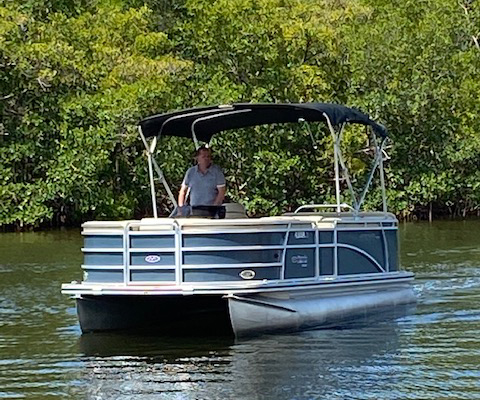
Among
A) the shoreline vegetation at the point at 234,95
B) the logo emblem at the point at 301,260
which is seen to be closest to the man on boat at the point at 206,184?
the logo emblem at the point at 301,260

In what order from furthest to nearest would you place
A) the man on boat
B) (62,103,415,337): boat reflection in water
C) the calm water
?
the man on boat < (62,103,415,337): boat reflection in water < the calm water

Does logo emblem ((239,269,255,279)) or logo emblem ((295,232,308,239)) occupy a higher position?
logo emblem ((295,232,308,239))

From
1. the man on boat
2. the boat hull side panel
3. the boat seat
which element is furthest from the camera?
the boat seat

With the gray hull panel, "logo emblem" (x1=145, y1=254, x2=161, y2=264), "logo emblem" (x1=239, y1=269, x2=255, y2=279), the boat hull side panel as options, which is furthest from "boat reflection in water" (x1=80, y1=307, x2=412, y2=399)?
"logo emblem" (x1=145, y1=254, x2=161, y2=264)

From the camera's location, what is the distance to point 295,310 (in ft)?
42.6

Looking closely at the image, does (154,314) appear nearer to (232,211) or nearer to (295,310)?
(232,211)

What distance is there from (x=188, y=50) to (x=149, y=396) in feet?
110

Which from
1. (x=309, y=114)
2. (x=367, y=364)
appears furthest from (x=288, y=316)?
(x=309, y=114)

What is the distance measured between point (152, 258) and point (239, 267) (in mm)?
973

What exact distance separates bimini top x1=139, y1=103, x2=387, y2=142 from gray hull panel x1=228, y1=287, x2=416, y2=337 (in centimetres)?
217

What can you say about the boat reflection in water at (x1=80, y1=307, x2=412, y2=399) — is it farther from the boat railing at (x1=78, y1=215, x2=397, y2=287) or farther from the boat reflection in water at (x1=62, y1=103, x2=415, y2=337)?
the boat railing at (x1=78, y1=215, x2=397, y2=287)

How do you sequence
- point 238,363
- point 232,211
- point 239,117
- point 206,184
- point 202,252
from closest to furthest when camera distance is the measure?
point 238,363
point 202,252
point 206,184
point 232,211
point 239,117

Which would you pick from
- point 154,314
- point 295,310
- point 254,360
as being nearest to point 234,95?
point 154,314

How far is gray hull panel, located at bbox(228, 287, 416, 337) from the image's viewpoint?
41.1 ft
